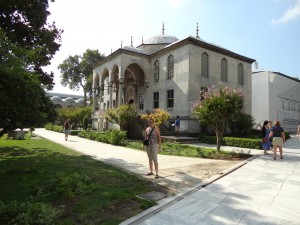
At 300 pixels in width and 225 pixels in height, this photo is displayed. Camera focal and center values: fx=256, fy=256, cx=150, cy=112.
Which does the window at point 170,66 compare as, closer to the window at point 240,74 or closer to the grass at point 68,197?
the window at point 240,74

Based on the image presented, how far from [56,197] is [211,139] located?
16.1 meters

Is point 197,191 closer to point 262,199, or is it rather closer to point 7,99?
point 262,199

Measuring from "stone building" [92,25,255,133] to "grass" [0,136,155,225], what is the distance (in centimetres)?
1667

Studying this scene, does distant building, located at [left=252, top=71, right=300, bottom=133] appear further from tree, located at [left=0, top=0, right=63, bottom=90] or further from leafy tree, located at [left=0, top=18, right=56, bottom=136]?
leafy tree, located at [left=0, top=18, right=56, bottom=136]

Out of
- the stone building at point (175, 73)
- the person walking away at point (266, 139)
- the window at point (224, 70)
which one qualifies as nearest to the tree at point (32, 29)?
the person walking away at point (266, 139)


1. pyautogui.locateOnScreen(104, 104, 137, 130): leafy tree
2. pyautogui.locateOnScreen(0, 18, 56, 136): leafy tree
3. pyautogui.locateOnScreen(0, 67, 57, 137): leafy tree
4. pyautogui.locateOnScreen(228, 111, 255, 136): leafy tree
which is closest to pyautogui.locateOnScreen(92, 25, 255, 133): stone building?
pyautogui.locateOnScreen(228, 111, 255, 136): leafy tree

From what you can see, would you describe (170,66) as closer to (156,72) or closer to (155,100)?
(156,72)

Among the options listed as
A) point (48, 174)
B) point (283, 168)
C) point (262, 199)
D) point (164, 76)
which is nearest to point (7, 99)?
point (48, 174)

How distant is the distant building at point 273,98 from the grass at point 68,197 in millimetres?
32032

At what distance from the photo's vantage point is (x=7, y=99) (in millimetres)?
6500

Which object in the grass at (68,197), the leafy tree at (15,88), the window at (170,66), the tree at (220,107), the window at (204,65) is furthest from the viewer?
the window at (170,66)

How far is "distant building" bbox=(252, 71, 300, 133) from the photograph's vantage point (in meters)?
35.8

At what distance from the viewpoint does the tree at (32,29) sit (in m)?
11.0

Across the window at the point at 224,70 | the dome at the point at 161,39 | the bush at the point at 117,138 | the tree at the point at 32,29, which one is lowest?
the bush at the point at 117,138
